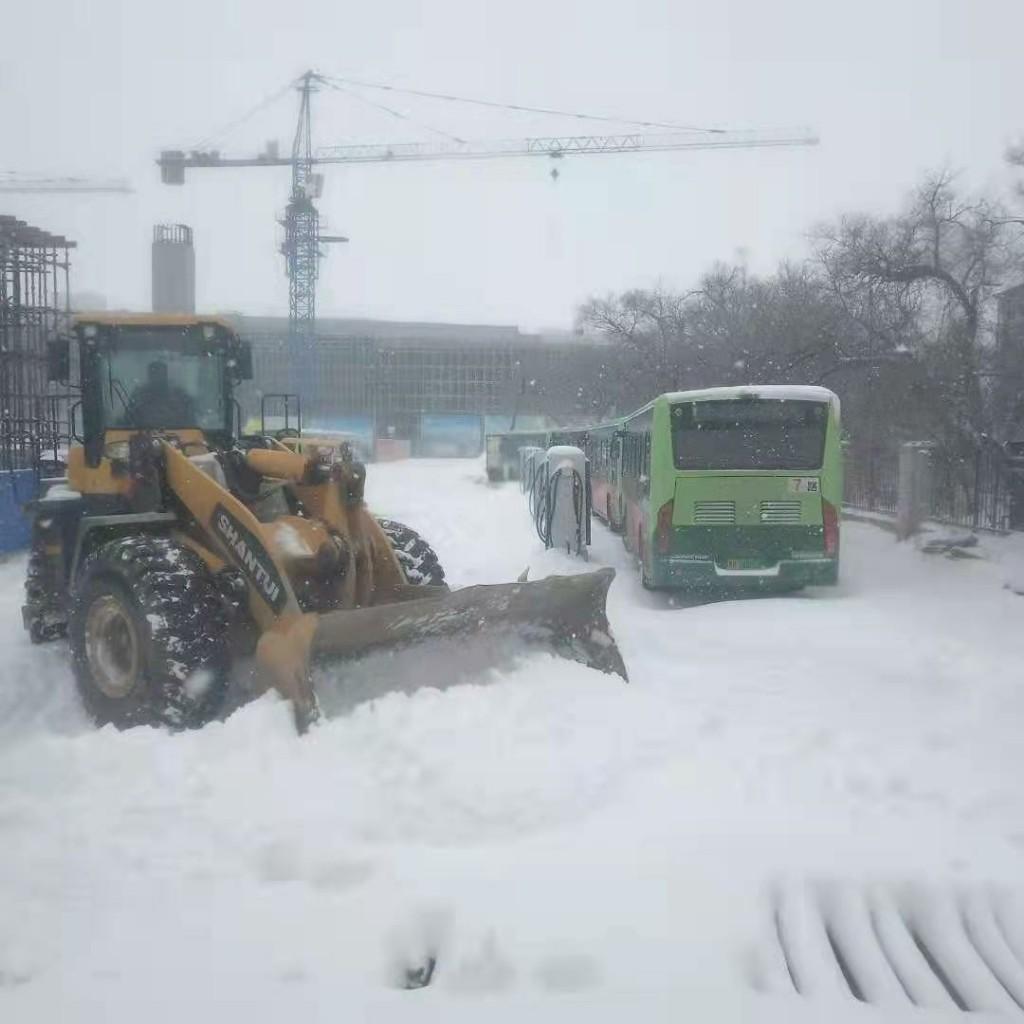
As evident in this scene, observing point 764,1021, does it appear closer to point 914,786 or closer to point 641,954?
point 641,954

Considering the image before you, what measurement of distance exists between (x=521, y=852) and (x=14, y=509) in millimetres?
14116

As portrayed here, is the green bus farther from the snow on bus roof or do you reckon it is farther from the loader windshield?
the loader windshield

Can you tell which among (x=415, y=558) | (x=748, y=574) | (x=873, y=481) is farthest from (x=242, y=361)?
(x=873, y=481)

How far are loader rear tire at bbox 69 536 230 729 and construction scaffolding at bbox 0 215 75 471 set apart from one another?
49.1 ft

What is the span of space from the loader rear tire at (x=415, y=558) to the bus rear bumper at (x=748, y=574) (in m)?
4.53

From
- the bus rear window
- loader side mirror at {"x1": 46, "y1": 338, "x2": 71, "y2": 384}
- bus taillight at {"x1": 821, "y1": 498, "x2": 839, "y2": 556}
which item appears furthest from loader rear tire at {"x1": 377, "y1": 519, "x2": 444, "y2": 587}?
bus taillight at {"x1": 821, "y1": 498, "x2": 839, "y2": 556}

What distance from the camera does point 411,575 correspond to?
27.4 ft

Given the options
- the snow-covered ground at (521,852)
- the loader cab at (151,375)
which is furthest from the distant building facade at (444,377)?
the snow-covered ground at (521,852)

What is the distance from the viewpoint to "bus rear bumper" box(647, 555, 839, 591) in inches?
487

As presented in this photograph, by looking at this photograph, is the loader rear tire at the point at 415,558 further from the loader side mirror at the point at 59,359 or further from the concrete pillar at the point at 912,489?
the concrete pillar at the point at 912,489

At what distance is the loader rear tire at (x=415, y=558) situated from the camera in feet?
27.5

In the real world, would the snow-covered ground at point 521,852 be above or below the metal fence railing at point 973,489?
below

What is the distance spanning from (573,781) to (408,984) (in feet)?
5.82

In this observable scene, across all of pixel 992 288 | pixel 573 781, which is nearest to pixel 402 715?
pixel 573 781
